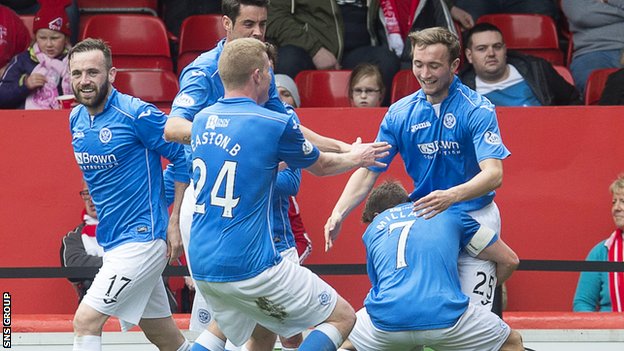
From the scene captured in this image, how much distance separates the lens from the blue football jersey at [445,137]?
255 inches

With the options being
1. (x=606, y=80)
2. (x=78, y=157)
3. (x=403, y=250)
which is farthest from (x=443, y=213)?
(x=606, y=80)

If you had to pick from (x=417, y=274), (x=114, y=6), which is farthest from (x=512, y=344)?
(x=114, y=6)

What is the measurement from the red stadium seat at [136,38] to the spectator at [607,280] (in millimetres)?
4089

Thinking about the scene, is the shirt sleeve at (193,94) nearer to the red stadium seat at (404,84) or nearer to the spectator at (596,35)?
the red stadium seat at (404,84)

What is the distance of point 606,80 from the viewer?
32.4 ft

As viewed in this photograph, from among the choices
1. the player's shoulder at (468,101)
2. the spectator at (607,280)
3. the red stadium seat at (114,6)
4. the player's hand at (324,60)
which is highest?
the player's shoulder at (468,101)

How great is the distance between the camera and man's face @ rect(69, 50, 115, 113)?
696cm

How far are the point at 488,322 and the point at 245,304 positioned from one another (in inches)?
50.8

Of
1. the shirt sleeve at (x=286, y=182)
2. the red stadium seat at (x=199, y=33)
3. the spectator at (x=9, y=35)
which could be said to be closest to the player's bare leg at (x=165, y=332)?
the shirt sleeve at (x=286, y=182)

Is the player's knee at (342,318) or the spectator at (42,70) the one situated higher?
the spectator at (42,70)

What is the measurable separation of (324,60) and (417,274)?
15.7 feet

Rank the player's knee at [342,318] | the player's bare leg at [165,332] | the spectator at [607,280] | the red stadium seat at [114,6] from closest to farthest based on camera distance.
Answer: the player's knee at [342,318]
the player's bare leg at [165,332]
the spectator at [607,280]
the red stadium seat at [114,6]

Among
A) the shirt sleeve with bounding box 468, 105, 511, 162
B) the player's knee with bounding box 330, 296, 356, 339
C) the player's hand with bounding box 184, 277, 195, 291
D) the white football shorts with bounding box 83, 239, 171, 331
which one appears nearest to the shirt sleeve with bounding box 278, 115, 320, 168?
the player's knee with bounding box 330, 296, 356, 339

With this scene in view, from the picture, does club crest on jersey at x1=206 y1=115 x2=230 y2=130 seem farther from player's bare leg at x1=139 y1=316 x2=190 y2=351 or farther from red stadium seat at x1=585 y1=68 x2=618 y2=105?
red stadium seat at x1=585 y1=68 x2=618 y2=105
